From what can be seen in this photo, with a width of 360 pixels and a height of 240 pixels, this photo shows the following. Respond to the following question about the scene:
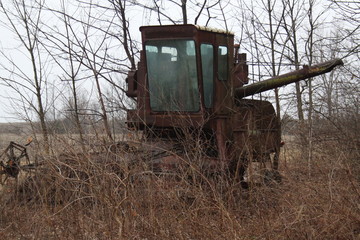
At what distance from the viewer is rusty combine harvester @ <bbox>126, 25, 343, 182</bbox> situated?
8180mm

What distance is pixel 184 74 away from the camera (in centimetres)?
834

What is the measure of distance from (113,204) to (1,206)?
107 inches

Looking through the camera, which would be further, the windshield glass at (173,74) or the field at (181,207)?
the windshield glass at (173,74)

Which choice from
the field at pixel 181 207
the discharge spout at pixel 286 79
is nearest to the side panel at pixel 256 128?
the discharge spout at pixel 286 79

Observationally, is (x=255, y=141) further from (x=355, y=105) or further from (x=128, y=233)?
(x=128, y=233)

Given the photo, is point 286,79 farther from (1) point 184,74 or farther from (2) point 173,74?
(2) point 173,74

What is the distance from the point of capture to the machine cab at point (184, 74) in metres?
8.23

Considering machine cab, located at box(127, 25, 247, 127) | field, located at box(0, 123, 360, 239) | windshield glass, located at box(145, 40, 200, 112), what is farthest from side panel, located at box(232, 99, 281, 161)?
field, located at box(0, 123, 360, 239)

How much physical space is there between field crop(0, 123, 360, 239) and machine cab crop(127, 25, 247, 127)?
229 centimetres

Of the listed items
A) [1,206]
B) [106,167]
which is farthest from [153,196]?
[1,206]

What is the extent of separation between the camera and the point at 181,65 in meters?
8.34

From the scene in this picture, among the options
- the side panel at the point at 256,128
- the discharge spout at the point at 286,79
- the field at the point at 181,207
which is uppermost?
the discharge spout at the point at 286,79

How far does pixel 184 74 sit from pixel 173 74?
0.22 m

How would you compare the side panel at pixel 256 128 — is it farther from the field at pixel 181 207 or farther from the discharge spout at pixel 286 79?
the field at pixel 181 207
